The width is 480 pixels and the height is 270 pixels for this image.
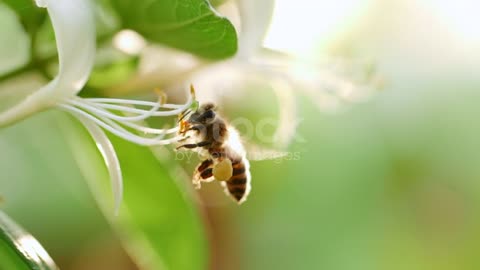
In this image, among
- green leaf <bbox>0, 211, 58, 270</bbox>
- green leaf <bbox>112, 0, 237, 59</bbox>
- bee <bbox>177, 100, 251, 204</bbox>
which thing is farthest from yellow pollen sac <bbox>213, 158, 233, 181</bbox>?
green leaf <bbox>0, 211, 58, 270</bbox>

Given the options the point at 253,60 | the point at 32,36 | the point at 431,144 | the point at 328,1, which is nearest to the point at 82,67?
the point at 32,36

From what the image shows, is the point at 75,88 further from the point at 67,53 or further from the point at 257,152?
the point at 257,152

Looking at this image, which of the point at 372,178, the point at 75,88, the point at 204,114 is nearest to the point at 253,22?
the point at 204,114

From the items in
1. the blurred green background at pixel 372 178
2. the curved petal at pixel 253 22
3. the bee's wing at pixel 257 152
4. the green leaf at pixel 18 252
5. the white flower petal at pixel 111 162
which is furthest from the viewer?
the blurred green background at pixel 372 178

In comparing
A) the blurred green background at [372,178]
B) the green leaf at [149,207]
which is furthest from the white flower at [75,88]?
the blurred green background at [372,178]

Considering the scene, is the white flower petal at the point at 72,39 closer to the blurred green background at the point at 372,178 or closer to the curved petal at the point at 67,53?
the curved petal at the point at 67,53

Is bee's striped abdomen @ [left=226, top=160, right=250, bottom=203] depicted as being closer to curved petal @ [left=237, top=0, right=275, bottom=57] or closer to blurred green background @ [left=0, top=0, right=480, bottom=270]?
curved petal @ [left=237, top=0, right=275, bottom=57]
